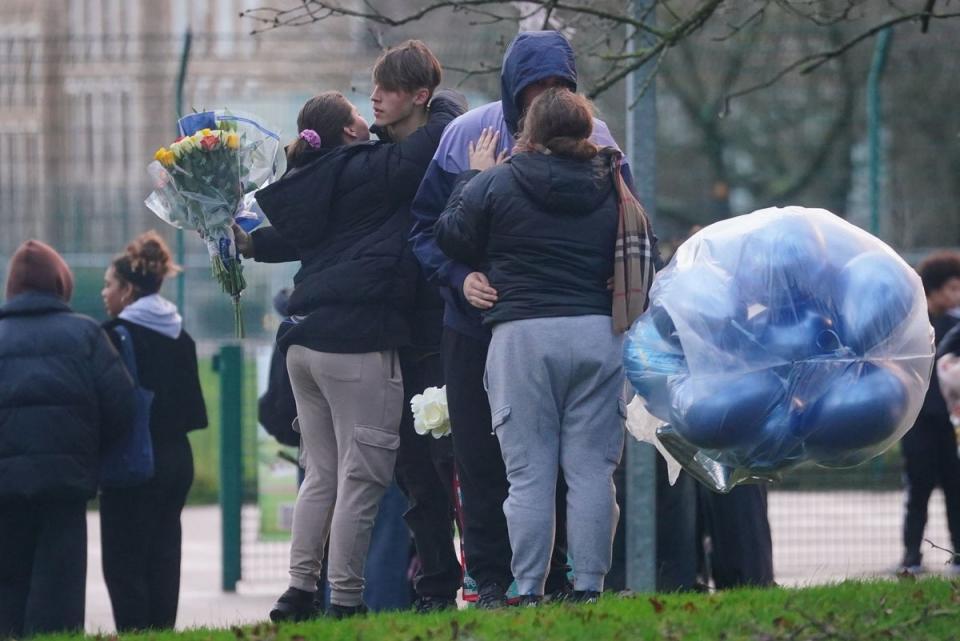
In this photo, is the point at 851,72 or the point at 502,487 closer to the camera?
the point at 502,487

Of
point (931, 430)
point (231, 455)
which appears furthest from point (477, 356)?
point (931, 430)

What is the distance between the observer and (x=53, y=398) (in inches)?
288

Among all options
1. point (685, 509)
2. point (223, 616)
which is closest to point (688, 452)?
point (685, 509)

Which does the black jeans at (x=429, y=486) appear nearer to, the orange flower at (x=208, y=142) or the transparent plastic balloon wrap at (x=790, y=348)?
the orange flower at (x=208, y=142)

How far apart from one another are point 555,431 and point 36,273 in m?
2.70

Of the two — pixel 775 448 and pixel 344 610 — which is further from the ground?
pixel 775 448

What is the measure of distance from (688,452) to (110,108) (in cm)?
837

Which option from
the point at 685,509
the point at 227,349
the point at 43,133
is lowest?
the point at 685,509

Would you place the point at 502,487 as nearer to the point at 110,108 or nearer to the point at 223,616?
the point at 223,616

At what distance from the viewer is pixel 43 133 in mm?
12750

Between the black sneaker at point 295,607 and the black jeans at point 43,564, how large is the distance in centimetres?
135

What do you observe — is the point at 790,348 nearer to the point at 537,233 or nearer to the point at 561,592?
the point at 537,233

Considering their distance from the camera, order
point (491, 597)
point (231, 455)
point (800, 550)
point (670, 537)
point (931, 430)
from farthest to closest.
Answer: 1. point (800, 550)
2. point (231, 455)
3. point (931, 430)
4. point (670, 537)
5. point (491, 597)

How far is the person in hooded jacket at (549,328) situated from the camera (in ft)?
19.3
